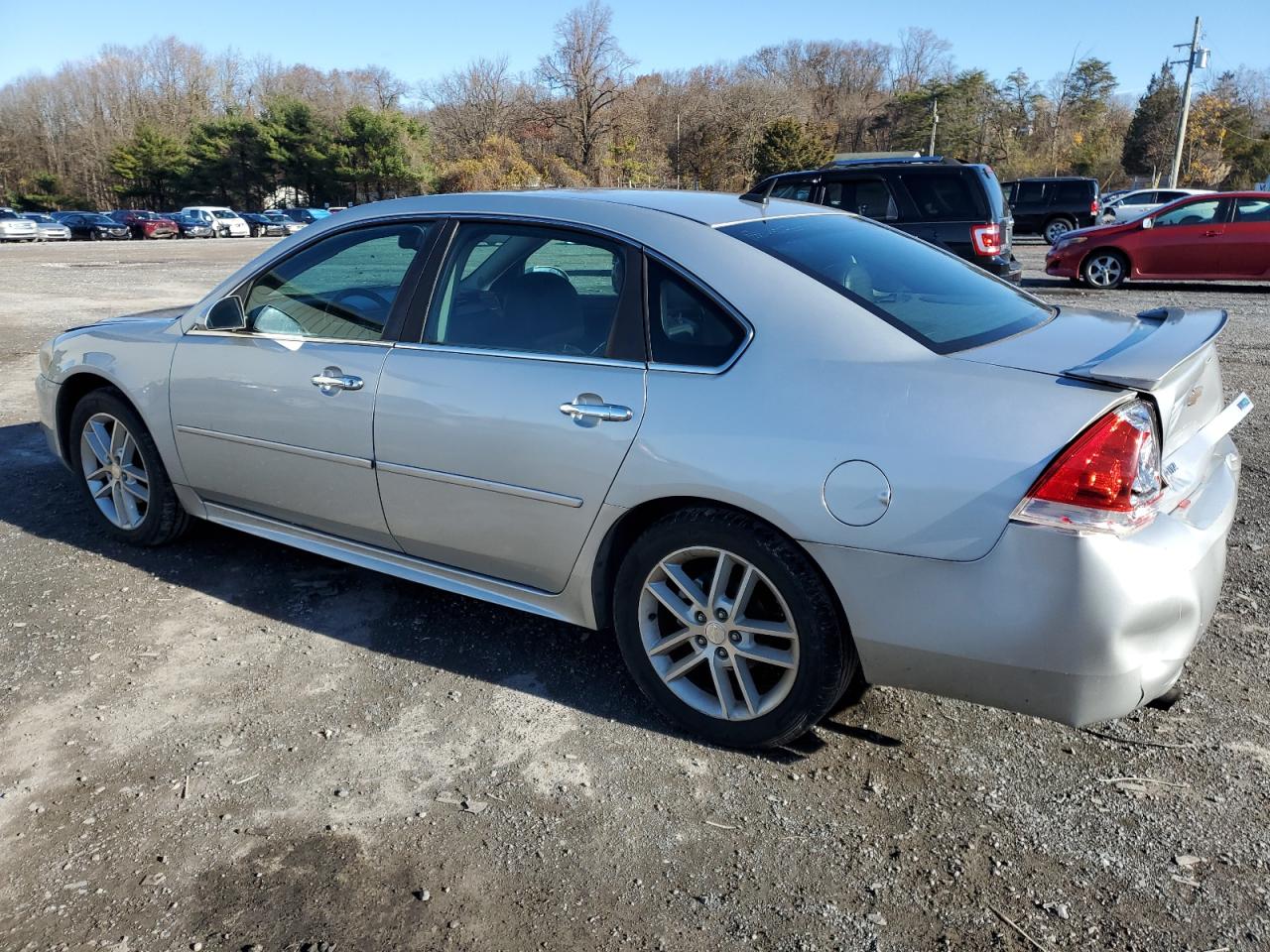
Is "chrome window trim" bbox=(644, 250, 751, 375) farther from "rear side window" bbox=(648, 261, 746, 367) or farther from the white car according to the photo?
the white car

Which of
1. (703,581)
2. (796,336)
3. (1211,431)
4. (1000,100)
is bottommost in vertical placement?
(703,581)

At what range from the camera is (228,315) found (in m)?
3.92

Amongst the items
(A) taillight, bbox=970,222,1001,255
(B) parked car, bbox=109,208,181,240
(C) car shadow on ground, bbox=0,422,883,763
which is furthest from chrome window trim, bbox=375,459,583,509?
(B) parked car, bbox=109,208,181,240

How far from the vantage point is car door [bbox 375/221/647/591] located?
2967 millimetres

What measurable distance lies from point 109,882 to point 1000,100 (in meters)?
88.8

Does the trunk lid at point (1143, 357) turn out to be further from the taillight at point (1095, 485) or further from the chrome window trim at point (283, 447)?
the chrome window trim at point (283, 447)

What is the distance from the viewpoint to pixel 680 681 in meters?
3.00

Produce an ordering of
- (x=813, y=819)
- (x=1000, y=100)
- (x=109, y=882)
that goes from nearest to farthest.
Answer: (x=109, y=882) < (x=813, y=819) < (x=1000, y=100)

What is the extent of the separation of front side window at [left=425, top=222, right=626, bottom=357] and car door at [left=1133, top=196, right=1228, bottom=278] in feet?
47.2

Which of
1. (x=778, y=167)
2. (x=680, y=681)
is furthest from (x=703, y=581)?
(x=778, y=167)

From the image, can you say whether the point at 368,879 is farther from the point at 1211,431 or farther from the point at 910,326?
the point at 1211,431

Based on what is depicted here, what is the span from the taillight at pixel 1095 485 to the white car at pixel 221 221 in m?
57.2

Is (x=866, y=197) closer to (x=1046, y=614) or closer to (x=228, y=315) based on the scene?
(x=228, y=315)

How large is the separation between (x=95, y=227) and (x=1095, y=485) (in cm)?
5774
